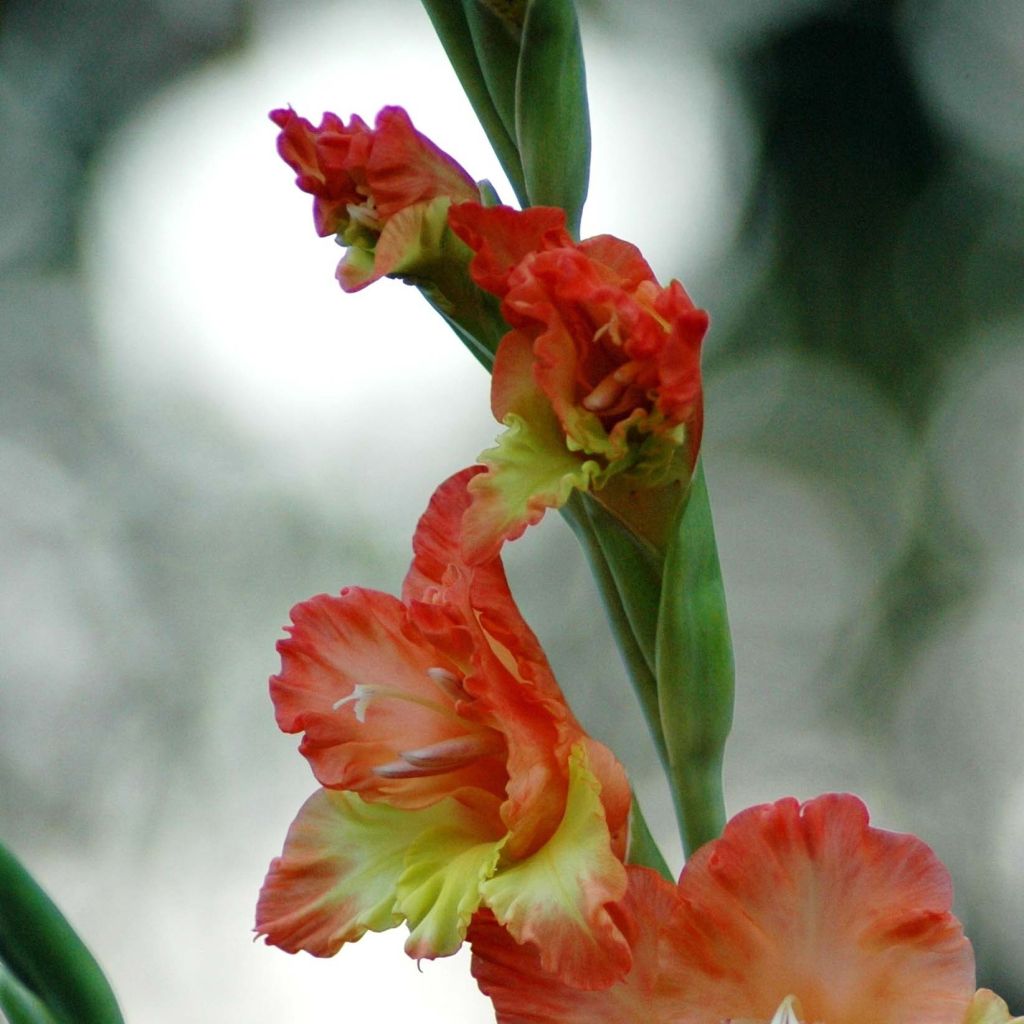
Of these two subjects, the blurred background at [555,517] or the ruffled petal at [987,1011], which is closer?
the ruffled petal at [987,1011]

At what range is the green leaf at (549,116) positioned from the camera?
85 centimetres

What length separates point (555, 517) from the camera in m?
5.07

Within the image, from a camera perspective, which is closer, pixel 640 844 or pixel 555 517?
pixel 640 844

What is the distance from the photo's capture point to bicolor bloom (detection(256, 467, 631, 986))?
2.24 feet

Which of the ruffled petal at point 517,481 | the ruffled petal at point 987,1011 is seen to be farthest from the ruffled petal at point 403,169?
the ruffled petal at point 987,1011

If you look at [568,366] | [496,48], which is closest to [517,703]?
[568,366]

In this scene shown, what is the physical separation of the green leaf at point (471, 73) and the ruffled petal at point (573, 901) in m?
0.38

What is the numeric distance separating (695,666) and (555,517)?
4.27m

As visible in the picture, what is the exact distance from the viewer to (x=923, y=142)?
4762 mm

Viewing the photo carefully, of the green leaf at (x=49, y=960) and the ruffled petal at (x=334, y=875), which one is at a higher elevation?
the ruffled petal at (x=334, y=875)

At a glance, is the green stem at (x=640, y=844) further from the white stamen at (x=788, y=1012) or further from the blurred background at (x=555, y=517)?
the blurred background at (x=555, y=517)

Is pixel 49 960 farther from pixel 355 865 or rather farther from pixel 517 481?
pixel 517 481

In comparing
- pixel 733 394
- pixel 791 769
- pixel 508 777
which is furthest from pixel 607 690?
pixel 508 777

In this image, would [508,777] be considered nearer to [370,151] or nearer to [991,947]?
[370,151]
